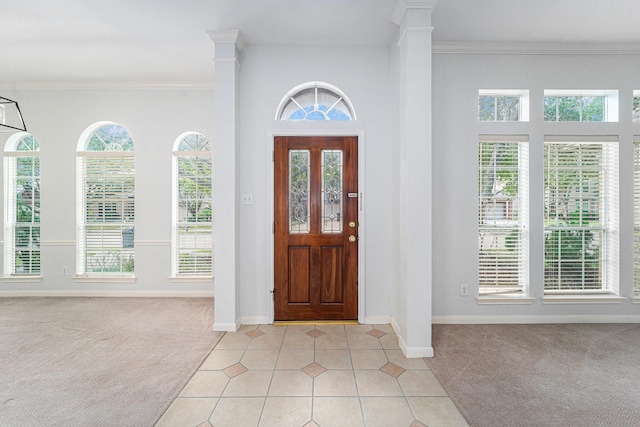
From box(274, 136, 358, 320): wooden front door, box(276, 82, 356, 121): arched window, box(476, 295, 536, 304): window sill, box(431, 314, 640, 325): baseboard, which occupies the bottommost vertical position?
box(431, 314, 640, 325): baseboard

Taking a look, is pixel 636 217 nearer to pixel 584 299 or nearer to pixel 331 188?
pixel 584 299

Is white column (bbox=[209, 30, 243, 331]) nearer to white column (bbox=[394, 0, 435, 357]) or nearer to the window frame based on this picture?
white column (bbox=[394, 0, 435, 357])

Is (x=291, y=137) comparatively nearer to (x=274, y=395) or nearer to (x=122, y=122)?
(x=274, y=395)

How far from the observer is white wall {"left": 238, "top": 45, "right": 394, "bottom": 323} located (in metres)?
3.21

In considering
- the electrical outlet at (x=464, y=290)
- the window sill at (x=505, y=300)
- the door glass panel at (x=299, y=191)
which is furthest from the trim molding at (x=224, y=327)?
the window sill at (x=505, y=300)

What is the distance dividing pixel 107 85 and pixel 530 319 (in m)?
6.06

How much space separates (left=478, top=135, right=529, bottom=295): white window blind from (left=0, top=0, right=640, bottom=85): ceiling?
1.17 m

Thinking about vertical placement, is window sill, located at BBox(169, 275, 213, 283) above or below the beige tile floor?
above

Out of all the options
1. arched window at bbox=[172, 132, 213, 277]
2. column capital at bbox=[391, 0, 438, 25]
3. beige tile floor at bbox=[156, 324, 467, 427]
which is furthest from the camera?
→ arched window at bbox=[172, 132, 213, 277]

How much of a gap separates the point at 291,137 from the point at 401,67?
4.20ft

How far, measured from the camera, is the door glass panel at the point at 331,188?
3.27 metres

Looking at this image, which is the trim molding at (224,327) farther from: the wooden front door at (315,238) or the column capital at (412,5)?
the column capital at (412,5)

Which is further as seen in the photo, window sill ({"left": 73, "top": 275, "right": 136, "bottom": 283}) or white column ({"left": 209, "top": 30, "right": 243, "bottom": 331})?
window sill ({"left": 73, "top": 275, "right": 136, "bottom": 283})

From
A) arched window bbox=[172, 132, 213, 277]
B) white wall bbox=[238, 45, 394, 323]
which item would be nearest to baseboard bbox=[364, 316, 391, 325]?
white wall bbox=[238, 45, 394, 323]
